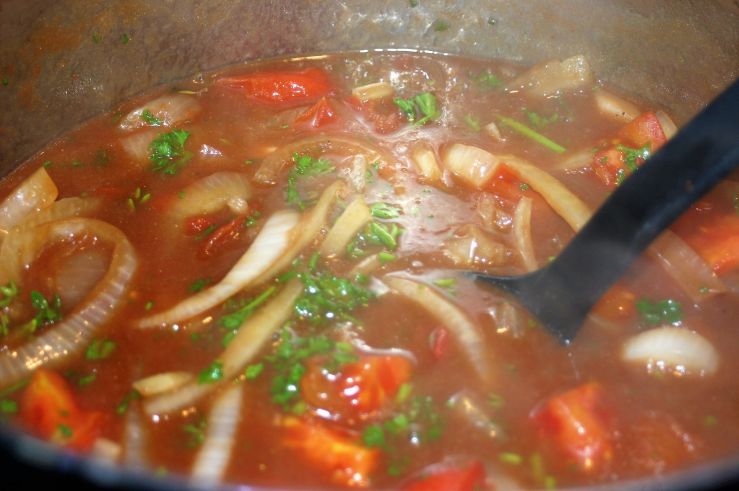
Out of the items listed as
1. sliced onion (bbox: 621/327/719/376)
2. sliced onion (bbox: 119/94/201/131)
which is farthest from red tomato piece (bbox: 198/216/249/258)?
sliced onion (bbox: 621/327/719/376)

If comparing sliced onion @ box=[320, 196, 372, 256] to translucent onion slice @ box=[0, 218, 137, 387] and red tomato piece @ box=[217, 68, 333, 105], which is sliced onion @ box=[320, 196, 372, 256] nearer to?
translucent onion slice @ box=[0, 218, 137, 387]

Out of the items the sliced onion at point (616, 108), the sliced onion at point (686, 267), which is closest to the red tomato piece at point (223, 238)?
the sliced onion at point (686, 267)

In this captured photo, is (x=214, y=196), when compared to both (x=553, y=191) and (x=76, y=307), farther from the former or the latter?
(x=553, y=191)

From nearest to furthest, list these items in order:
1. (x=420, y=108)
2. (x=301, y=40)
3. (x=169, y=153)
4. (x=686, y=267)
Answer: (x=686, y=267) < (x=169, y=153) < (x=420, y=108) < (x=301, y=40)

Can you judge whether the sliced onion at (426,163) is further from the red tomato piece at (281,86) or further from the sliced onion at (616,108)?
the sliced onion at (616,108)

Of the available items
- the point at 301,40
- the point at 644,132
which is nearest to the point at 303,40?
the point at 301,40

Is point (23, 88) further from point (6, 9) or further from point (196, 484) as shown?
point (196, 484)
